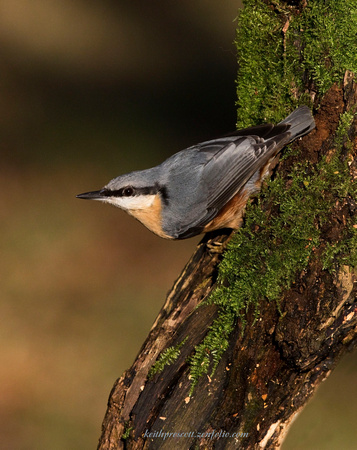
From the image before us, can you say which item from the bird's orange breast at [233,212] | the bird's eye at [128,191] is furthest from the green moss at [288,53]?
the bird's eye at [128,191]

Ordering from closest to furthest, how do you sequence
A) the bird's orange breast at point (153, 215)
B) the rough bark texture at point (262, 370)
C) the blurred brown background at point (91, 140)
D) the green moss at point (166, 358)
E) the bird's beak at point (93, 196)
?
the rough bark texture at point (262, 370), the green moss at point (166, 358), the bird's beak at point (93, 196), the bird's orange breast at point (153, 215), the blurred brown background at point (91, 140)

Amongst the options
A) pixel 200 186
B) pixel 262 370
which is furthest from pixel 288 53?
pixel 262 370

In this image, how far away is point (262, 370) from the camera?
2.17m

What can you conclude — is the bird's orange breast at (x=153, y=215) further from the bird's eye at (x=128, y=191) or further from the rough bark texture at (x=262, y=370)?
the rough bark texture at (x=262, y=370)

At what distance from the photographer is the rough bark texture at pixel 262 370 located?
2.09m

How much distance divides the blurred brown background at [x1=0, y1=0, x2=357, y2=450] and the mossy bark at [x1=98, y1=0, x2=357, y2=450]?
6.78 feet

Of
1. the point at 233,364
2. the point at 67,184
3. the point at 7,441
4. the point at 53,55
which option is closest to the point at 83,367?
the point at 7,441

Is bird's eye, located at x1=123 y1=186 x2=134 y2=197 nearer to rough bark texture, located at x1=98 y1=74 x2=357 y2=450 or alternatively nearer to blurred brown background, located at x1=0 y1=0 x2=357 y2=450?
rough bark texture, located at x1=98 y1=74 x2=357 y2=450

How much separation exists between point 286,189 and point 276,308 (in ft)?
1.55

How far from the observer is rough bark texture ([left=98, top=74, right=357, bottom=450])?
2.09 metres

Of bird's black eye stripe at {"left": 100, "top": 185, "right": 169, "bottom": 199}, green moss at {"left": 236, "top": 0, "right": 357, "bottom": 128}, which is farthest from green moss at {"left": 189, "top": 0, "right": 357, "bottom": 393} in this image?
bird's black eye stripe at {"left": 100, "top": 185, "right": 169, "bottom": 199}

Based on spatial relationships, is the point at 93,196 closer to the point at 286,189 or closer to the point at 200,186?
the point at 200,186

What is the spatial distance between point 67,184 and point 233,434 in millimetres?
3725

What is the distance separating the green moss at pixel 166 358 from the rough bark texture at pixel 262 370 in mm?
17
